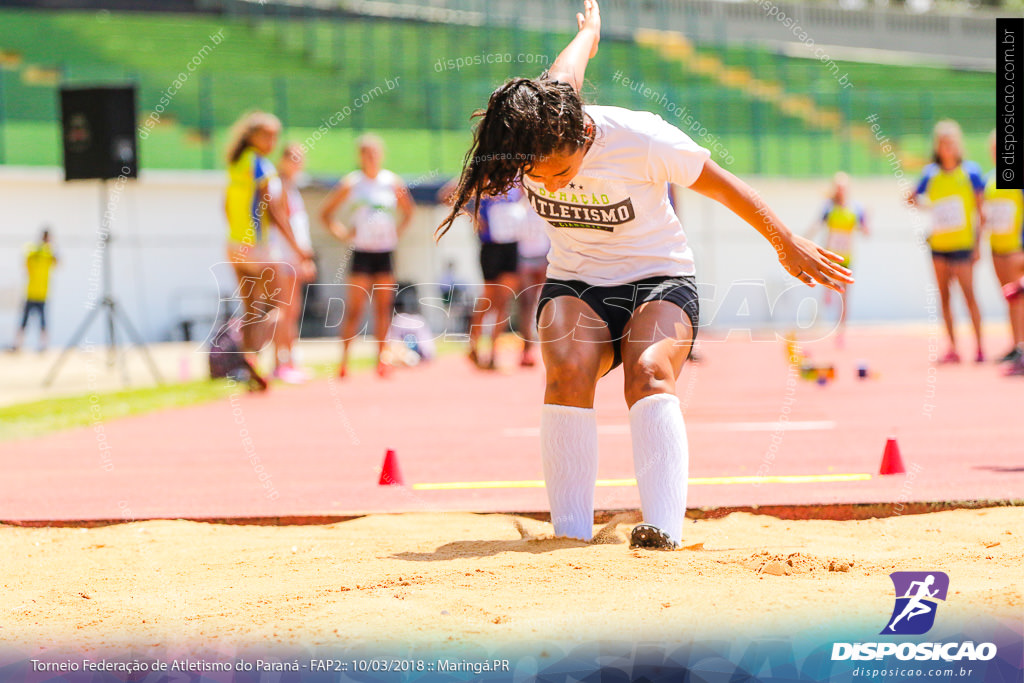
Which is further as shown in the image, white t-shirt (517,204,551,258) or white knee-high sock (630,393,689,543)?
white t-shirt (517,204,551,258)

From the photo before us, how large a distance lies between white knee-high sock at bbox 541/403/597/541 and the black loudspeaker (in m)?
9.03

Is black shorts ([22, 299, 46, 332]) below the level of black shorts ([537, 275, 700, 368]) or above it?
below

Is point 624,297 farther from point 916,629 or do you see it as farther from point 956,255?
point 956,255

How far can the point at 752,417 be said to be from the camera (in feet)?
26.8

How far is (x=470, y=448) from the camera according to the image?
699cm

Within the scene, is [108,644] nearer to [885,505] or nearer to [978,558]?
[978,558]

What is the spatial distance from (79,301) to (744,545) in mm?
21308

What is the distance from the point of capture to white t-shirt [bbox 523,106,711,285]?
3971 millimetres

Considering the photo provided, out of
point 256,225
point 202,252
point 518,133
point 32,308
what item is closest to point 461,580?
point 518,133

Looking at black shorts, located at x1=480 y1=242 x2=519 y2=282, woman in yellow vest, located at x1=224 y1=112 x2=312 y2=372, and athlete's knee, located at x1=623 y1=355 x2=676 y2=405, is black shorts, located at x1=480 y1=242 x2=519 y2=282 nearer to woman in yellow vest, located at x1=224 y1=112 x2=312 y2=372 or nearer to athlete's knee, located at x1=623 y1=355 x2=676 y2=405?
woman in yellow vest, located at x1=224 y1=112 x2=312 y2=372

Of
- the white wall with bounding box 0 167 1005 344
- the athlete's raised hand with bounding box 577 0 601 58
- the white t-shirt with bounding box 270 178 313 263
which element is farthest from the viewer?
the white wall with bounding box 0 167 1005 344

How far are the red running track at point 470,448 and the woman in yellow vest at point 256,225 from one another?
33.8 inches

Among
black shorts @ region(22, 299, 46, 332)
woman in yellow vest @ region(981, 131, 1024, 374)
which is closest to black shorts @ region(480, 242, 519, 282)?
woman in yellow vest @ region(981, 131, 1024, 374)

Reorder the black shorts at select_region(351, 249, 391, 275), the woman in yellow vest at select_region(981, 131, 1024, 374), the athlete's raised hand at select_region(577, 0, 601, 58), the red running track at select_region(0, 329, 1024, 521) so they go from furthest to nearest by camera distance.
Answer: the black shorts at select_region(351, 249, 391, 275), the woman in yellow vest at select_region(981, 131, 1024, 374), the red running track at select_region(0, 329, 1024, 521), the athlete's raised hand at select_region(577, 0, 601, 58)
